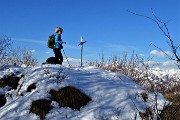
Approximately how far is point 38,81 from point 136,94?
2600 millimetres

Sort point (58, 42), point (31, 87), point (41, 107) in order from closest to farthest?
point (41, 107), point (31, 87), point (58, 42)

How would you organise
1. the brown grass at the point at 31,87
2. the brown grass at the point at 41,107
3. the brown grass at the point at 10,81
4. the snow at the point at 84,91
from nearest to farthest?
the snow at the point at 84,91 → the brown grass at the point at 41,107 → the brown grass at the point at 31,87 → the brown grass at the point at 10,81

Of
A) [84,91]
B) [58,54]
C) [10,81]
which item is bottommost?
[84,91]

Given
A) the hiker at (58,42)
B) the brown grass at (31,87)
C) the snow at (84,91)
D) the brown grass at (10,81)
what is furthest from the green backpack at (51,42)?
the brown grass at (31,87)

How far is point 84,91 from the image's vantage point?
26.7 ft

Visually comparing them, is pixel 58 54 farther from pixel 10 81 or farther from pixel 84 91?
pixel 84 91

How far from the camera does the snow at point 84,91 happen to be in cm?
723

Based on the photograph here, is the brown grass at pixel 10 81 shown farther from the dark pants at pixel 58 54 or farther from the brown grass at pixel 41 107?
the dark pants at pixel 58 54

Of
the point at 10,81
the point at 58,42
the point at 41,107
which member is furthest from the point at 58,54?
the point at 41,107

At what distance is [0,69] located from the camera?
957 centimetres

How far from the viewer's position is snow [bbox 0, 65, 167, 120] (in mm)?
7234

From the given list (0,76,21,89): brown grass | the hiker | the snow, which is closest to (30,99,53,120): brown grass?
the snow

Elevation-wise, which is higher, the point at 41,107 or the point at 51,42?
the point at 51,42

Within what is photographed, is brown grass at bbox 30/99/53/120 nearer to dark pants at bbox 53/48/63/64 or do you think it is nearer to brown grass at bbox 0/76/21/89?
brown grass at bbox 0/76/21/89
